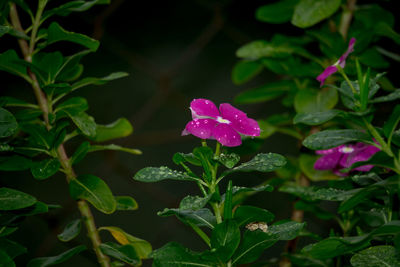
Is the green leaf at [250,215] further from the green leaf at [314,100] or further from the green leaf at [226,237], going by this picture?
the green leaf at [314,100]

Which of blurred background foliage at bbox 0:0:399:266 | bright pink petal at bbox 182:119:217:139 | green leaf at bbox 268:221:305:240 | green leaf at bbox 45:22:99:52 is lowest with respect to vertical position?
blurred background foliage at bbox 0:0:399:266

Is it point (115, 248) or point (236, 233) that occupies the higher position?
point (236, 233)

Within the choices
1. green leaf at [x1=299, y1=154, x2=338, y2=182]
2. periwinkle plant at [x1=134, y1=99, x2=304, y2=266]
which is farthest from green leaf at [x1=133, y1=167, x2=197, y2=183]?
green leaf at [x1=299, y1=154, x2=338, y2=182]

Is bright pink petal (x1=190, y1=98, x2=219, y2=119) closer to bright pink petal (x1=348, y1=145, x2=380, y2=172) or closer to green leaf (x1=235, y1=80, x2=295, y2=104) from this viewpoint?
bright pink petal (x1=348, y1=145, x2=380, y2=172)

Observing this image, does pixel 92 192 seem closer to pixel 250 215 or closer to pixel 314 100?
pixel 250 215

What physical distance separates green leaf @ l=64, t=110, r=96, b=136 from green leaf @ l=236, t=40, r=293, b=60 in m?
0.41

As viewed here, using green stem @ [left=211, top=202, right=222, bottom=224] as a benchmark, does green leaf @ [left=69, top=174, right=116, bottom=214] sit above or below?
below

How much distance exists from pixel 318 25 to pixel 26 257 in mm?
930

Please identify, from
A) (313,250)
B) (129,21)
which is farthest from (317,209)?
(129,21)

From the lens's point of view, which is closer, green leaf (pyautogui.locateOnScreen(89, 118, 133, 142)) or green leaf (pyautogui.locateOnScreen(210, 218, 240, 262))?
green leaf (pyautogui.locateOnScreen(210, 218, 240, 262))

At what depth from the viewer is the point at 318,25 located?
3.75ft

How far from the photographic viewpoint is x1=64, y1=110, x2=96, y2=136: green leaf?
0.61 m

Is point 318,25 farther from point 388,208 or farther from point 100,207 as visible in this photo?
point 100,207

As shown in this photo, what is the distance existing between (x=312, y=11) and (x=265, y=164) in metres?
0.50
